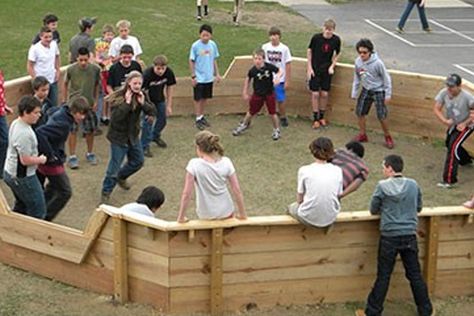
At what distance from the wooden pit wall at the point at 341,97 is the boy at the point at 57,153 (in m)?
2.96

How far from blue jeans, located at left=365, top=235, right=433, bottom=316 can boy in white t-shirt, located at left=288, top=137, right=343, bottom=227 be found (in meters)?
0.55

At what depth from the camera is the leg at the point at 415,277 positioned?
753 cm

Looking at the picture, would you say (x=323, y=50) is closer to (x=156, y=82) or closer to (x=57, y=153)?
(x=156, y=82)

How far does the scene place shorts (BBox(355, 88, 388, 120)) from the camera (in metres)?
12.2

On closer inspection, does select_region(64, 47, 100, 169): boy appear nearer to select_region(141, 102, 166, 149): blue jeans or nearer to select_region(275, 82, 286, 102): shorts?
select_region(141, 102, 166, 149): blue jeans

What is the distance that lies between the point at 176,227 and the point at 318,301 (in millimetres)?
1592

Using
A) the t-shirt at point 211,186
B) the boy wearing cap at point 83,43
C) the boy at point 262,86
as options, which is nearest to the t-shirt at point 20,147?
the t-shirt at point 211,186

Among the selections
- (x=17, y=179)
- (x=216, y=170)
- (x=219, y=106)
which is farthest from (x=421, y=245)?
(x=219, y=106)

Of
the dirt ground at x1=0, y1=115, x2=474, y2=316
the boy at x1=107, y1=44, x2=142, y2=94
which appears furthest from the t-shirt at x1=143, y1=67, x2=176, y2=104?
the dirt ground at x1=0, y1=115, x2=474, y2=316

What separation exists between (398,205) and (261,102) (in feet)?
17.7

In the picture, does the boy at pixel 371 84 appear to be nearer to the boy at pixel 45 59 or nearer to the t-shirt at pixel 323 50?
the t-shirt at pixel 323 50

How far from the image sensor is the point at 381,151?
12.3 m

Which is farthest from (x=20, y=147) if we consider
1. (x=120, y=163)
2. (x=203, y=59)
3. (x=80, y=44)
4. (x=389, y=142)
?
(x=389, y=142)

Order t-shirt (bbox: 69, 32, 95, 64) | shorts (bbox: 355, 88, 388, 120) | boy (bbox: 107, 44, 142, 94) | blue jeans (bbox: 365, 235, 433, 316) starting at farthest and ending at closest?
1. t-shirt (bbox: 69, 32, 95, 64)
2. shorts (bbox: 355, 88, 388, 120)
3. boy (bbox: 107, 44, 142, 94)
4. blue jeans (bbox: 365, 235, 433, 316)
